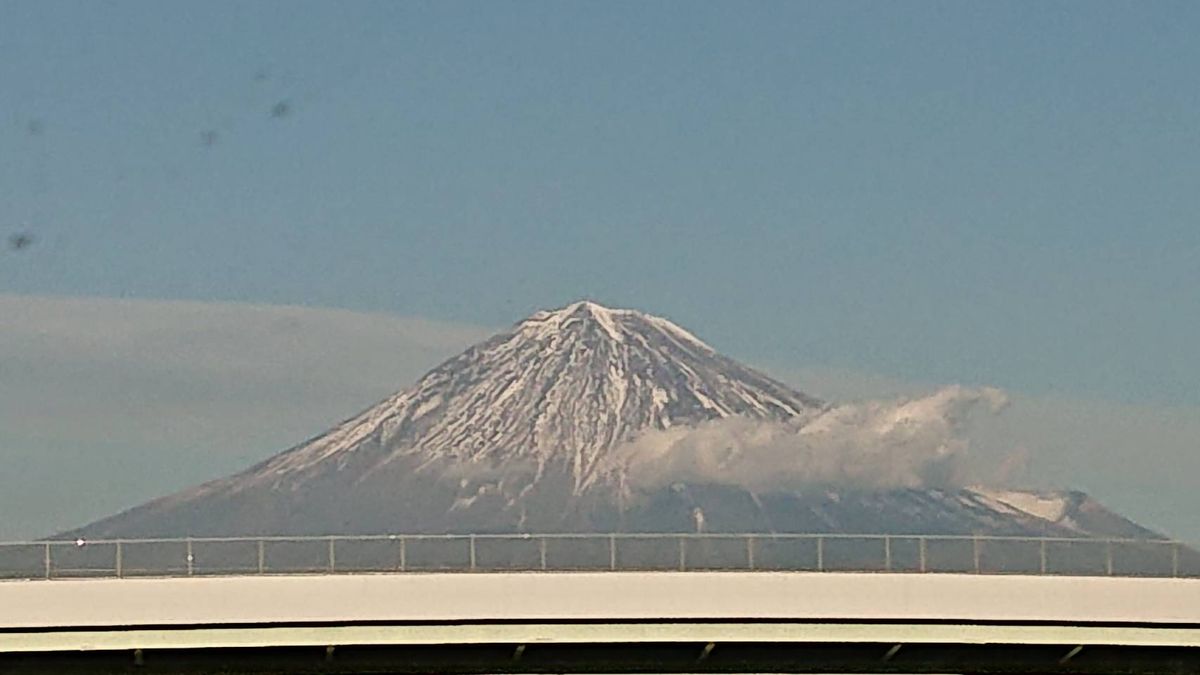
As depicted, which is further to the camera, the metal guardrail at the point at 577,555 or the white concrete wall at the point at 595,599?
the metal guardrail at the point at 577,555

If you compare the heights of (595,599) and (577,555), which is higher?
(577,555)

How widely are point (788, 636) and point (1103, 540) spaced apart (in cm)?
778

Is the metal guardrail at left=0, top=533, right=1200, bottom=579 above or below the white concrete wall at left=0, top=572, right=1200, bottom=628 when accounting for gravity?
above

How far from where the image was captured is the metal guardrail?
65750 millimetres

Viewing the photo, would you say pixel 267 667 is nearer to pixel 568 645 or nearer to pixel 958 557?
pixel 568 645

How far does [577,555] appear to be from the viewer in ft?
220

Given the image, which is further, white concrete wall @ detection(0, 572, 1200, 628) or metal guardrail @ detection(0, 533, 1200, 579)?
metal guardrail @ detection(0, 533, 1200, 579)

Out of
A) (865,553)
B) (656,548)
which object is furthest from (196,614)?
(865,553)

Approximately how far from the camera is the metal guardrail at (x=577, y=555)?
65.8 meters

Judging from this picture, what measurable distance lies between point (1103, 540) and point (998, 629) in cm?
327

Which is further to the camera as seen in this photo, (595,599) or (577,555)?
(577,555)

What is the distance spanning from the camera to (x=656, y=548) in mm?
67062

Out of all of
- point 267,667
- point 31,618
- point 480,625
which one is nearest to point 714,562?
point 480,625

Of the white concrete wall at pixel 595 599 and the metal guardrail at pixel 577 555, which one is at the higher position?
the metal guardrail at pixel 577 555
